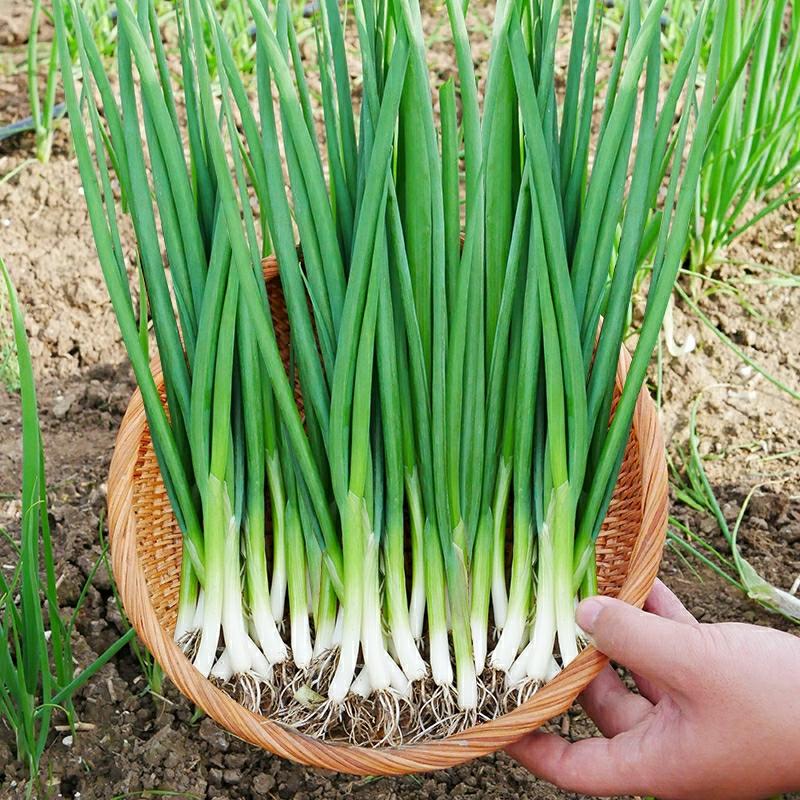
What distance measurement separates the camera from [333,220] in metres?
1.08

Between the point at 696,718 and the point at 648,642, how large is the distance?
3.4 inches

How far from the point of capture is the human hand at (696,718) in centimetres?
99

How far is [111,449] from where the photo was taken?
164 centimetres

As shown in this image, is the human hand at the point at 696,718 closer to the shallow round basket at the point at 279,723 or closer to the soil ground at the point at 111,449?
the shallow round basket at the point at 279,723

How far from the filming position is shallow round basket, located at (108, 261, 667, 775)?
1038mm

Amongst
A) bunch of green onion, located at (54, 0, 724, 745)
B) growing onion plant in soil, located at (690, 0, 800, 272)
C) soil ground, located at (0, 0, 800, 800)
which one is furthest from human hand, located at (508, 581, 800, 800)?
growing onion plant in soil, located at (690, 0, 800, 272)

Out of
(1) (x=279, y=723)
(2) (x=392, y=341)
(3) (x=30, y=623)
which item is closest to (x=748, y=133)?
(2) (x=392, y=341)

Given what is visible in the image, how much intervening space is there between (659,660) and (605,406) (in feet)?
0.96

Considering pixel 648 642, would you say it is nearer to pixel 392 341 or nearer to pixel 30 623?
pixel 392 341

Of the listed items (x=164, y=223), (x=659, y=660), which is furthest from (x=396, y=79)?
(x=659, y=660)

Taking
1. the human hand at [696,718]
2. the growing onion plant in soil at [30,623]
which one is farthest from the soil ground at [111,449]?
the human hand at [696,718]

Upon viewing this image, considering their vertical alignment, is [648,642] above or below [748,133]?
below

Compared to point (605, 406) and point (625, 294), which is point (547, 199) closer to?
point (625, 294)

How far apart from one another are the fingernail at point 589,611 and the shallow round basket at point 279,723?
0.03m
